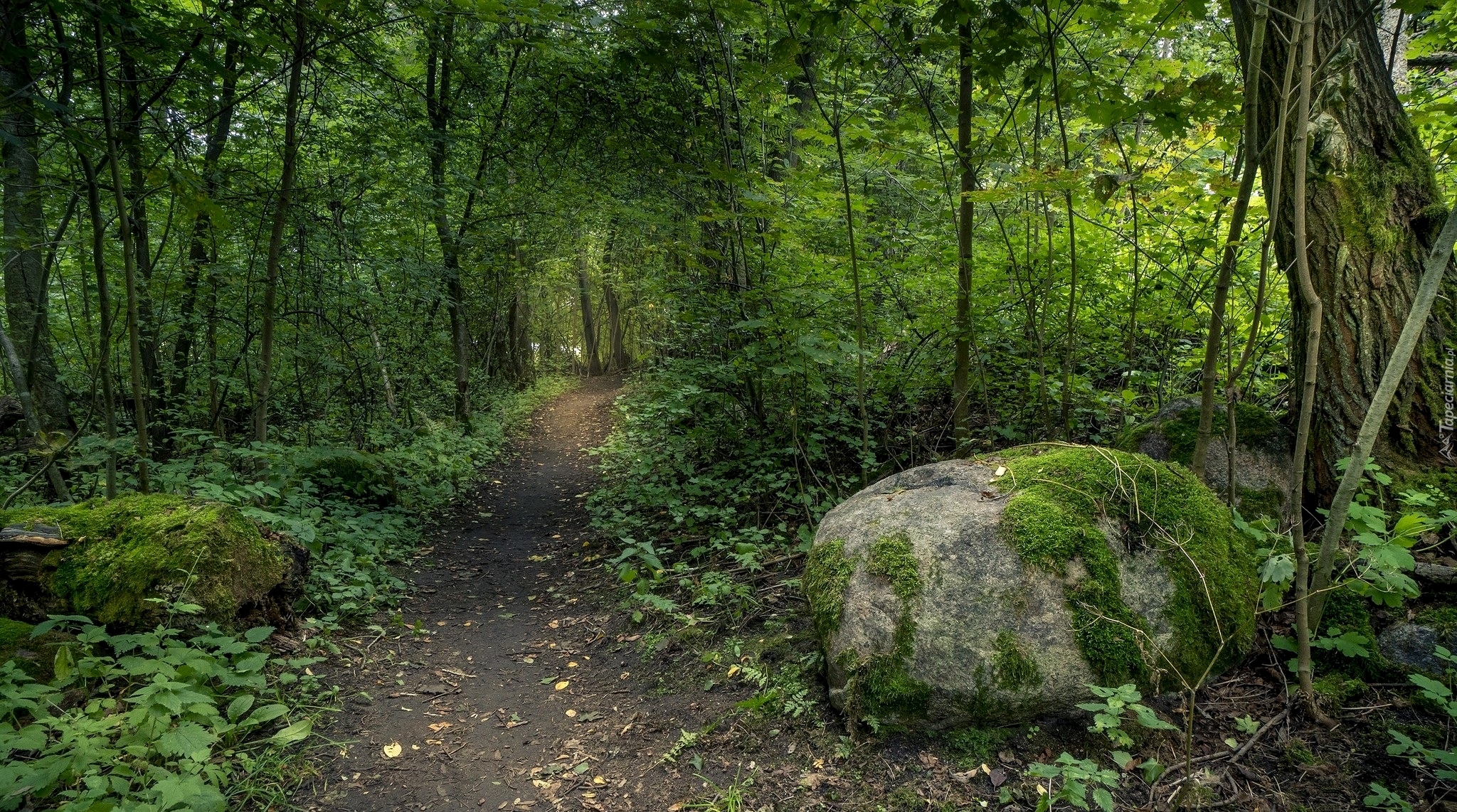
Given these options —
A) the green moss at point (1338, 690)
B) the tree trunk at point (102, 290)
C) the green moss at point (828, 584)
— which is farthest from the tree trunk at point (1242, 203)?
the tree trunk at point (102, 290)

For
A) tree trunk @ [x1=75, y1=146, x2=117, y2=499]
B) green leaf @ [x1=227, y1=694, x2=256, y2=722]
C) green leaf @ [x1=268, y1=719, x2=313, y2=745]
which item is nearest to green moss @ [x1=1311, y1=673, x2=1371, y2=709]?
green leaf @ [x1=268, y1=719, x2=313, y2=745]

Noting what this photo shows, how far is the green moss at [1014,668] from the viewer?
272cm

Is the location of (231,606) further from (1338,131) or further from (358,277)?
(1338,131)

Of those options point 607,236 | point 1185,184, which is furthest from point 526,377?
point 1185,184

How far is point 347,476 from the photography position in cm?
729

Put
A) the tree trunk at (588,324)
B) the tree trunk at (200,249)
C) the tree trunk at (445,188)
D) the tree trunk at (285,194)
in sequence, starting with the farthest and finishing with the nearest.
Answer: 1. the tree trunk at (588,324)
2. the tree trunk at (445,188)
3. the tree trunk at (200,249)
4. the tree trunk at (285,194)

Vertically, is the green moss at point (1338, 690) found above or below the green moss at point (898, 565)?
below

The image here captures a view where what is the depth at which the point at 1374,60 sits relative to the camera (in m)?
3.28

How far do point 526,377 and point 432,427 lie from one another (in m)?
10.6

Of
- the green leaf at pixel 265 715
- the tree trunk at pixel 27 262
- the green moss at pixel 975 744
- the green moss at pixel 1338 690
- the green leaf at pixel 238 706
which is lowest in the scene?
the green moss at pixel 975 744

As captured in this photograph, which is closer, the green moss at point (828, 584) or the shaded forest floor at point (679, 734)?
the shaded forest floor at point (679, 734)

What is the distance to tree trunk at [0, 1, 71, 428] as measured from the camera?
4.53m

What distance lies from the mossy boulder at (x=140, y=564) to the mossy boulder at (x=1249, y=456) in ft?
18.6

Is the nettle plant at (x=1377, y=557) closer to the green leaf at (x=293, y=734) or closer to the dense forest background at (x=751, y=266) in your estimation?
the dense forest background at (x=751, y=266)
